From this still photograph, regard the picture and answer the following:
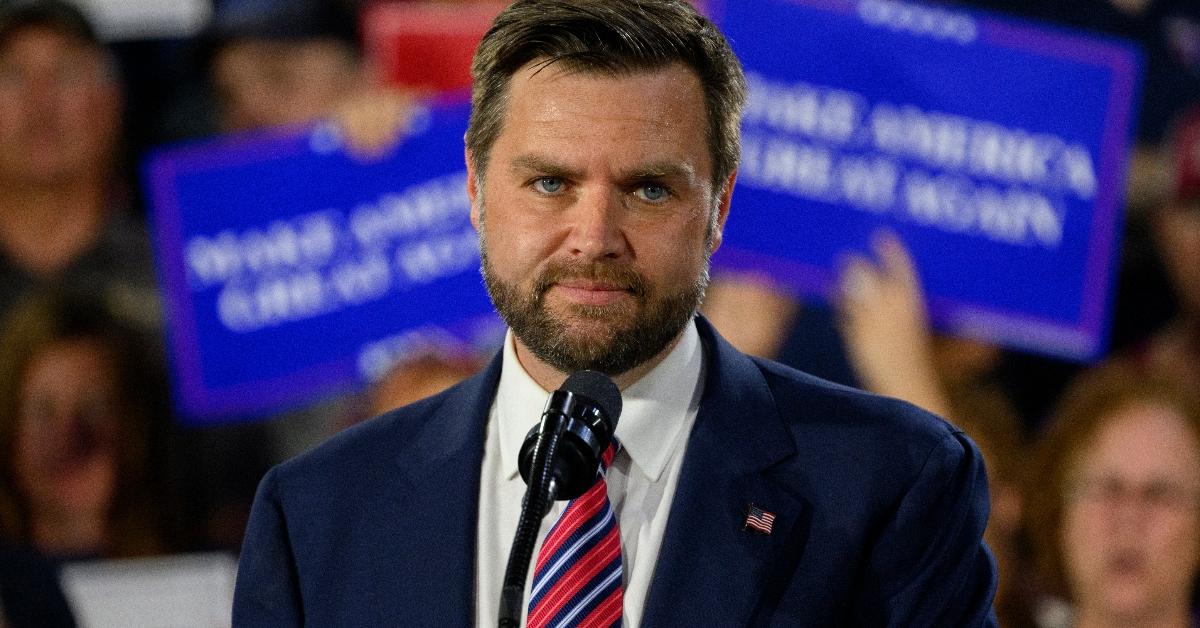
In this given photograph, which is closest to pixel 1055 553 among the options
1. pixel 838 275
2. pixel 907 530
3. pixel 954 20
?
pixel 838 275

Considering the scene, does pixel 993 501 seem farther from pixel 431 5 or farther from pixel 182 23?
pixel 182 23

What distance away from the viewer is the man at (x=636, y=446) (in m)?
1.56

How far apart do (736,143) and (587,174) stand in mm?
252

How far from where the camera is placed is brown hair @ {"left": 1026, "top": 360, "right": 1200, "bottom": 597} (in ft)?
12.9

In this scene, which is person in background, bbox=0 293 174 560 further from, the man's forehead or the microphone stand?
the microphone stand

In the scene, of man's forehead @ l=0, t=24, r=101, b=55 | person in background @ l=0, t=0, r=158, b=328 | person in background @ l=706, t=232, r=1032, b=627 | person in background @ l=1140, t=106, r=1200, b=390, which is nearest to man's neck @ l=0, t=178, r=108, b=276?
person in background @ l=0, t=0, r=158, b=328

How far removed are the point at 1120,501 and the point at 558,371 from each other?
9.03 feet

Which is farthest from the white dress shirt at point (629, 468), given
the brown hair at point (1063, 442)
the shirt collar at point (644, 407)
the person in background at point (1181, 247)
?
the person in background at point (1181, 247)

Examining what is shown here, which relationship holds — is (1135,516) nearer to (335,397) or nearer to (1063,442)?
(1063,442)

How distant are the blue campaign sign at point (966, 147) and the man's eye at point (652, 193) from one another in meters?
2.35

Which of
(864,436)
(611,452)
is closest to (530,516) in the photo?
(611,452)

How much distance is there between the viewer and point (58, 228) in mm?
4031

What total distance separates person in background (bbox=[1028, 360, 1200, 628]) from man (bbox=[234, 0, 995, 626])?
243 centimetres

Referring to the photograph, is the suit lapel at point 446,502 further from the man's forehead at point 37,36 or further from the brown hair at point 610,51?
the man's forehead at point 37,36
